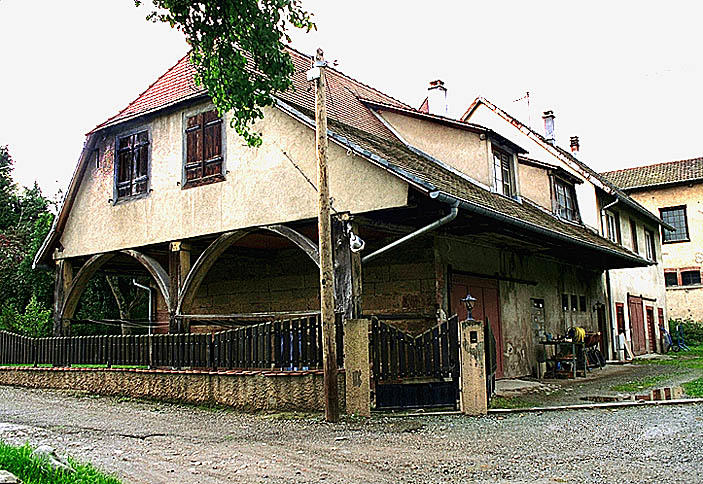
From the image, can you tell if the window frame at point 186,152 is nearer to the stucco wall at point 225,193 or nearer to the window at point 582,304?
the stucco wall at point 225,193

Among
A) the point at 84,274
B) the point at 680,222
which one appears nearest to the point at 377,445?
the point at 84,274

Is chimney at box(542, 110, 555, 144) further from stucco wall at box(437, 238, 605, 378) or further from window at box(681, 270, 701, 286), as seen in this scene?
window at box(681, 270, 701, 286)

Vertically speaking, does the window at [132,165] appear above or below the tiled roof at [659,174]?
below

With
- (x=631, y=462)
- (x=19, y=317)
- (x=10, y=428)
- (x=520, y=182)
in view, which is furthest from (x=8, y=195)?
(x=631, y=462)

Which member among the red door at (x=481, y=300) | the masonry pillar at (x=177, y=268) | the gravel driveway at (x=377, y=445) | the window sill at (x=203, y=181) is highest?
the window sill at (x=203, y=181)

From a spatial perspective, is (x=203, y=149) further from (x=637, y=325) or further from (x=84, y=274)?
(x=637, y=325)

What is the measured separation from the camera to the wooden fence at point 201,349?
34.6 ft

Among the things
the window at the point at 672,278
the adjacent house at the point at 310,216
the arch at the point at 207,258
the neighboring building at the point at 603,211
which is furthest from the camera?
the window at the point at 672,278

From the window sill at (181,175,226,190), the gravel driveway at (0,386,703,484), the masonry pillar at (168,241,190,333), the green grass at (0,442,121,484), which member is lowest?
the gravel driveway at (0,386,703,484)

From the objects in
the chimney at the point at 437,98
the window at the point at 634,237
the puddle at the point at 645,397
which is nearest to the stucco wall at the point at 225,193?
the puddle at the point at 645,397

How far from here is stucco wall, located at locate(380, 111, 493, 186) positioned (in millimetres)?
15031

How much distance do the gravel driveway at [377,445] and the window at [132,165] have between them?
5.27 meters

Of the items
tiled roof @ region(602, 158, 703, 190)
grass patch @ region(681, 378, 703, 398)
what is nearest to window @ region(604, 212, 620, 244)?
grass patch @ region(681, 378, 703, 398)

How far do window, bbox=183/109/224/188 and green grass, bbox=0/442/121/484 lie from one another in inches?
322
